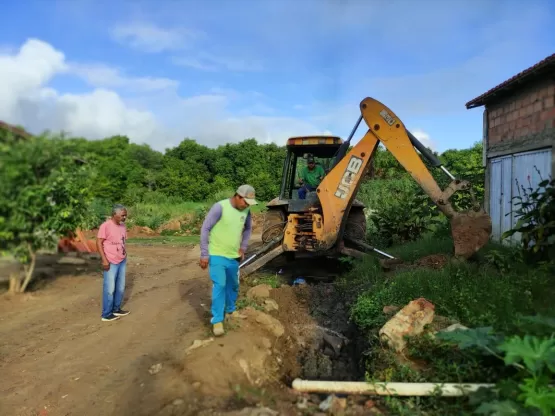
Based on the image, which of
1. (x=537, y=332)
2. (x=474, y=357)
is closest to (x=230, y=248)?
(x=474, y=357)

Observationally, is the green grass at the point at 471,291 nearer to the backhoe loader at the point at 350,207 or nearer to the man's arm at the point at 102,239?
the backhoe loader at the point at 350,207

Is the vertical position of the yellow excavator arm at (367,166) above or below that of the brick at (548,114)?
below

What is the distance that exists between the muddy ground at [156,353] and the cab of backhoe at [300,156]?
3202 mm

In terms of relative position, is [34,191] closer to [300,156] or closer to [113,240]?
[113,240]

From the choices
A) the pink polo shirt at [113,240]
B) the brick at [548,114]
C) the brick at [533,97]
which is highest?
the brick at [533,97]

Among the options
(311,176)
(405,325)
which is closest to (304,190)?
(311,176)

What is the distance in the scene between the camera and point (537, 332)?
3.96 metres

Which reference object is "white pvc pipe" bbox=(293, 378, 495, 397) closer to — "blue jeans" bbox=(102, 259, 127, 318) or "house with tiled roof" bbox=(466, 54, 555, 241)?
"blue jeans" bbox=(102, 259, 127, 318)

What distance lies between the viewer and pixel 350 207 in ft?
27.9

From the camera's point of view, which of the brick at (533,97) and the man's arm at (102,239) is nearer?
the man's arm at (102,239)

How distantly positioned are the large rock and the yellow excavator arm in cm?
240

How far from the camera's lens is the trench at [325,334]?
207 inches

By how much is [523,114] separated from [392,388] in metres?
7.13

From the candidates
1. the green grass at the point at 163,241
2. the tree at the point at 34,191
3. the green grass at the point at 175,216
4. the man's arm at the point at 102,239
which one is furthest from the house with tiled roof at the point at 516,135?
the green grass at the point at 175,216
